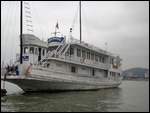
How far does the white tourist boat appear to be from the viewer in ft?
53.6

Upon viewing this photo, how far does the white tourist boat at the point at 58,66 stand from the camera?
1634 cm

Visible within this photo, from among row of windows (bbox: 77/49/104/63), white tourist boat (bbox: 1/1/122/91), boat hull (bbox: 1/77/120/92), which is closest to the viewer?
boat hull (bbox: 1/77/120/92)

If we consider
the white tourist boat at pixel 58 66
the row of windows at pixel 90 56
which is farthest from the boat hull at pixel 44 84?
the row of windows at pixel 90 56

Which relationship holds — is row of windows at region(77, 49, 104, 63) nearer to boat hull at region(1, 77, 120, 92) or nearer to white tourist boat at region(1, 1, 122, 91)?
white tourist boat at region(1, 1, 122, 91)

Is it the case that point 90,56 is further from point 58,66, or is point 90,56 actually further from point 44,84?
point 44,84

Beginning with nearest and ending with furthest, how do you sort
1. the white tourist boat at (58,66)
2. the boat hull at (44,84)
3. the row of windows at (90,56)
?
the boat hull at (44,84)
the white tourist boat at (58,66)
the row of windows at (90,56)

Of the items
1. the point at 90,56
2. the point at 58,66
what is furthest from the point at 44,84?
the point at 90,56

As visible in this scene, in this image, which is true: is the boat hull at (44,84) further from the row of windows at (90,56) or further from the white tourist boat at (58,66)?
the row of windows at (90,56)

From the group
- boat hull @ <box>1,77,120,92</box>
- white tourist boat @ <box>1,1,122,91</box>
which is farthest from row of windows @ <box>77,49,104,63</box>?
boat hull @ <box>1,77,120,92</box>

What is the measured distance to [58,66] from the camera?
64.0ft

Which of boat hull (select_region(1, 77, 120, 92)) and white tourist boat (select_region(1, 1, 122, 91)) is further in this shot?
white tourist boat (select_region(1, 1, 122, 91))

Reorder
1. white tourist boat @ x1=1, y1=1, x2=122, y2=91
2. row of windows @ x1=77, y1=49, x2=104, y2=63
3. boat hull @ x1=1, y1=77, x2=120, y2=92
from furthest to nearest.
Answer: row of windows @ x1=77, y1=49, x2=104, y2=63 → white tourist boat @ x1=1, y1=1, x2=122, y2=91 → boat hull @ x1=1, y1=77, x2=120, y2=92

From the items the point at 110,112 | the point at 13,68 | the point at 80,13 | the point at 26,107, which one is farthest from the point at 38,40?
the point at 80,13

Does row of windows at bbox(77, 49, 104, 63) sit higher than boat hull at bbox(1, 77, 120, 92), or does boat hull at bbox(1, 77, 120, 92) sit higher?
row of windows at bbox(77, 49, 104, 63)
